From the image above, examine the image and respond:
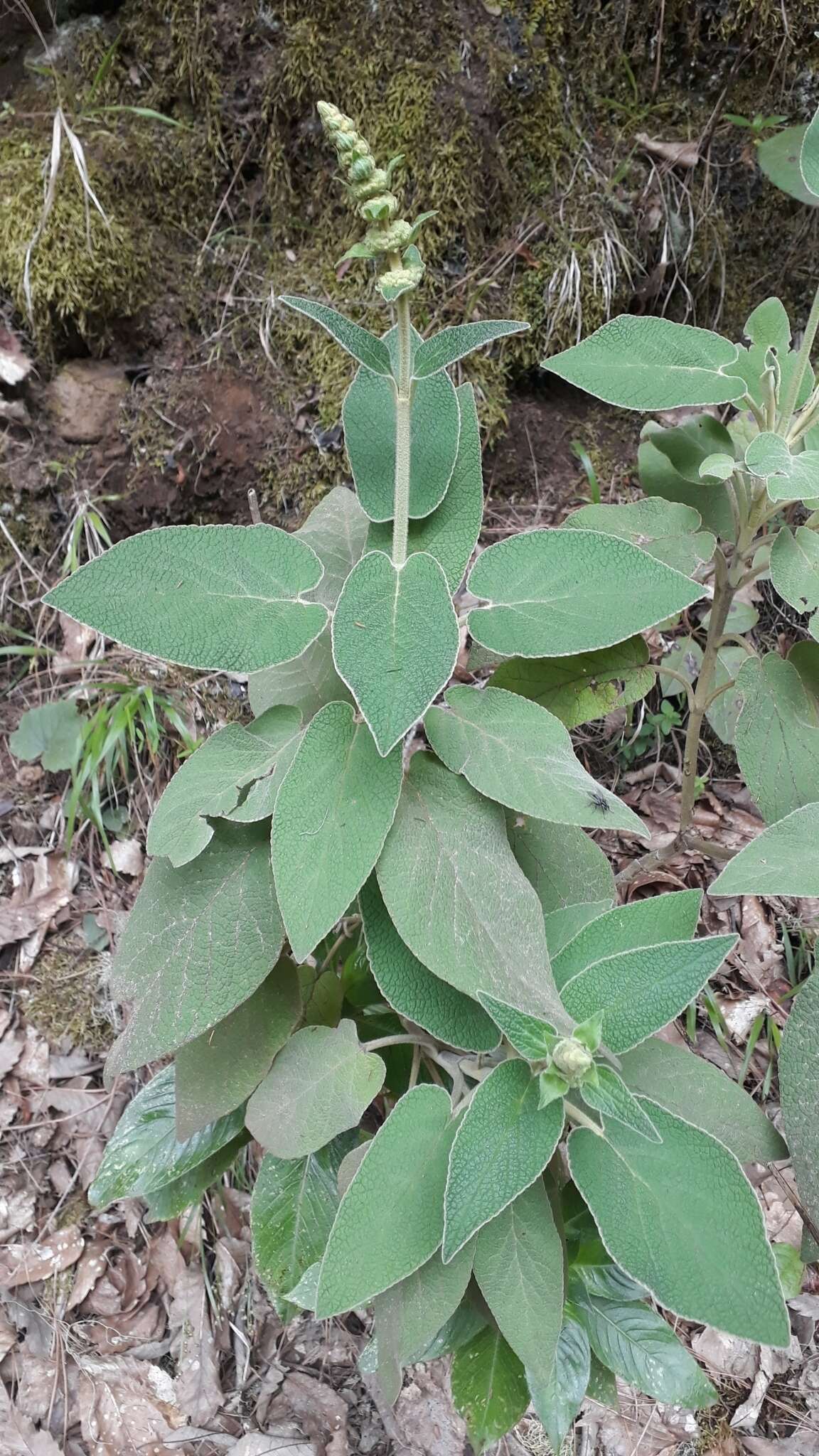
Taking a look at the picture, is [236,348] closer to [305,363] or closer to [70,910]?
[305,363]

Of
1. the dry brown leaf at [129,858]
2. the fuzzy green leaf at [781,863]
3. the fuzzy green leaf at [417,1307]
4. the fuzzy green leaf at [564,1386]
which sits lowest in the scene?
the dry brown leaf at [129,858]

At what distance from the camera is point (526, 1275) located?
1073mm

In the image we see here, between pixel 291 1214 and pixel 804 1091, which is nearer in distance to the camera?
pixel 804 1091

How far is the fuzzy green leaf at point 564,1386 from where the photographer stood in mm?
1214

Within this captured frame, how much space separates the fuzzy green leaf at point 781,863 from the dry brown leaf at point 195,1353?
182 cm

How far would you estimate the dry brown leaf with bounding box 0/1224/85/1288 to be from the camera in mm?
2121

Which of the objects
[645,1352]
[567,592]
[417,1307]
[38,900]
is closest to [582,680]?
[567,592]

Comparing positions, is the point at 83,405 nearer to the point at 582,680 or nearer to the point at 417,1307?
the point at 582,680

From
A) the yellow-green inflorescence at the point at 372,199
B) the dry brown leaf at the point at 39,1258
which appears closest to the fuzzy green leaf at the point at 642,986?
the yellow-green inflorescence at the point at 372,199

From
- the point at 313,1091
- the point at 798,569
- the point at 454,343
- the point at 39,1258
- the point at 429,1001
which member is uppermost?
the point at 454,343

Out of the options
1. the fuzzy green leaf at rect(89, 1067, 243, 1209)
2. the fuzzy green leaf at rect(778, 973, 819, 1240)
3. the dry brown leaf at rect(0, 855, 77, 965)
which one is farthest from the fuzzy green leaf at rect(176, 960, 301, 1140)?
the dry brown leaf at rect(0, 855, 77, 965)

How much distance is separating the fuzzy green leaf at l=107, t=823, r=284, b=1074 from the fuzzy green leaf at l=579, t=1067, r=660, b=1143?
0.44m

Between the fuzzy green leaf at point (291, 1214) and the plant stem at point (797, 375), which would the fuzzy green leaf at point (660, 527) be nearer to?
the plant stem at point (797, 375)

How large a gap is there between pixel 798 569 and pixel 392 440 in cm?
64
